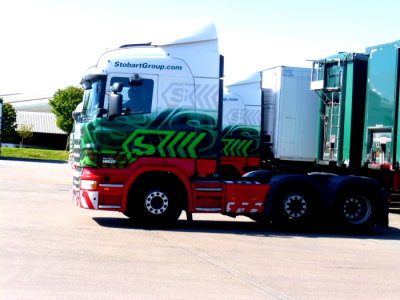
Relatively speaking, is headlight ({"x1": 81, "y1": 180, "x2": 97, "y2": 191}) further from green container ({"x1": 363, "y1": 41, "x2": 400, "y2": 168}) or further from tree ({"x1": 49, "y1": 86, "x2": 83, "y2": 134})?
tree ({"x1": 49, "y1": 86, "x2": 83, "y2": 134})

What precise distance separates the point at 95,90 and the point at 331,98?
676 cm

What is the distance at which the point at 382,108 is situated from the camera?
14664mm

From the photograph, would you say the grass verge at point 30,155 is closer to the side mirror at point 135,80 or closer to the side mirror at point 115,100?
the side mirror at point 135,80

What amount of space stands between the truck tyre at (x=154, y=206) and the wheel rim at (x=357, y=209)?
3563mm

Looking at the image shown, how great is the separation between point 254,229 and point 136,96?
3696 mm

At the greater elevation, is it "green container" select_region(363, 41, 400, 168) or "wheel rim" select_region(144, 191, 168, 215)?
"green container" select_region(363, 41, 400, 168)

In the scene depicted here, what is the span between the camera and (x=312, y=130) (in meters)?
18.6

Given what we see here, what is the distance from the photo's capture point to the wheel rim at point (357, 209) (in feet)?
43.7

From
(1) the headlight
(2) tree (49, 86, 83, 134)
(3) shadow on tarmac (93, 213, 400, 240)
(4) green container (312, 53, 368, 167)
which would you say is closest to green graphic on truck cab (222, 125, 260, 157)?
(4) green container (312, 53, 368, 167)

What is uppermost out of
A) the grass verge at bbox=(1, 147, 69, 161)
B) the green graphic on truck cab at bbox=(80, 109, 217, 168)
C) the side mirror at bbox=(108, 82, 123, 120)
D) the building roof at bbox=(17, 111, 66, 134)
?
the building roof at bbox=(17, 111, 66, 134)

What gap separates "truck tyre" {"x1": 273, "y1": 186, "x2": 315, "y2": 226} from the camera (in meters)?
12.9

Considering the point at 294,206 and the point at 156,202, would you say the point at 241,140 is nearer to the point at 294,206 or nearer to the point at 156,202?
the point at 294,206

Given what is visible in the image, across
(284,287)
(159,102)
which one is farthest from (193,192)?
(284,287)

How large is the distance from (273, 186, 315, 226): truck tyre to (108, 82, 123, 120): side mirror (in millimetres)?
3618
